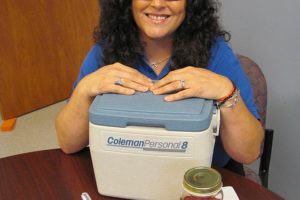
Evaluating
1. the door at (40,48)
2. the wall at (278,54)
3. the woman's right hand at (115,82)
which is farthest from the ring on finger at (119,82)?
the door at (40,48)

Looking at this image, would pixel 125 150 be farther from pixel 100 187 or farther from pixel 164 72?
pixel 164 72

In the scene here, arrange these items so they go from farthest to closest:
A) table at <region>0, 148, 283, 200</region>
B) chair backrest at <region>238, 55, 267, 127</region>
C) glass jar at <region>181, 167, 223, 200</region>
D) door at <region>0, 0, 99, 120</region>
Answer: door at <region>0, 0, 99, 120</region>, chair backrest at <region>238, 55, 267, 127</region>, table at <region>0, 148, 283, 200</region>, glass jar at <region>181, 167, 223, 200</region>

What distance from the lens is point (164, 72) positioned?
48.3 inches

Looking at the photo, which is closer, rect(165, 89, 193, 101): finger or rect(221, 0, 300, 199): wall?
rect(165, 89, 193, 101): finger

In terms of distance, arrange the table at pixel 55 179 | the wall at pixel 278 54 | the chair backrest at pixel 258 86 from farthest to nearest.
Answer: the wall at pixel 278 54 → the chair backrest at pixel 258 86 → the table at pixel 55 179

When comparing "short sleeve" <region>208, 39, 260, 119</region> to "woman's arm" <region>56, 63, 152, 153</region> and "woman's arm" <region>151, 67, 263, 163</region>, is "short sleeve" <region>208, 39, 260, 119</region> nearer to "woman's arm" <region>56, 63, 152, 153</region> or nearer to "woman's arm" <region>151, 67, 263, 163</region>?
"woman's arm" <region>151, 67, 263, 163</region>

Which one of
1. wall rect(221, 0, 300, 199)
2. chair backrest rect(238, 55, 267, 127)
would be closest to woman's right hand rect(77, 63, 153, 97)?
chair backrest rect(238, 55, 267, 127)

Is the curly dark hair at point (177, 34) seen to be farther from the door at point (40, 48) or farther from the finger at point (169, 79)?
the door at point (40, 48)

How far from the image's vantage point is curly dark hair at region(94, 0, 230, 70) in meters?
1.20

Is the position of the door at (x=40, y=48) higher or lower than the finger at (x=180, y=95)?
lower

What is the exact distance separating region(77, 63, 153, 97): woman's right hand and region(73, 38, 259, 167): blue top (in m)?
0.24

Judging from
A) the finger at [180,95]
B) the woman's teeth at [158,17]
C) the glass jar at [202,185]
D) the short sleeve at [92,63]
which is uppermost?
the woman's teeth at [158,17]

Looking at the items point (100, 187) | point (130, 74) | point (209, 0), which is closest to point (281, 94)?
point (209, 0)

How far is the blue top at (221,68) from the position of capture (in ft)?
3.70
